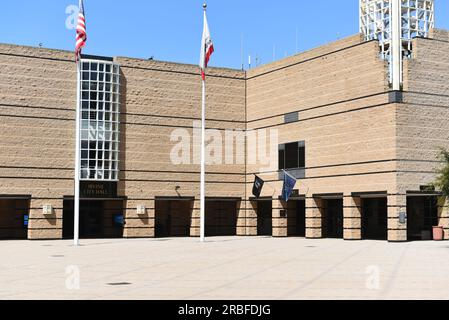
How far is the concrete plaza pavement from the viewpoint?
675 inches

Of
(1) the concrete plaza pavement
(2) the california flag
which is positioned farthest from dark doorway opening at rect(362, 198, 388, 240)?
(1) the concrete plaza pavement

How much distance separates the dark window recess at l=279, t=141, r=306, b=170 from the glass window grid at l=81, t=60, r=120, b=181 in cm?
1327

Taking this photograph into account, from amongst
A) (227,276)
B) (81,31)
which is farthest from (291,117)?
(227,276)

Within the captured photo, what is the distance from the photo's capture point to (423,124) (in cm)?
4581

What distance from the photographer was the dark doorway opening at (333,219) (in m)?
52.2

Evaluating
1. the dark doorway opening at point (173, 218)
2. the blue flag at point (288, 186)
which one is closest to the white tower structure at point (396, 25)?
the blue flag at point (288, 186)

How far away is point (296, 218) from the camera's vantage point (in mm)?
56562

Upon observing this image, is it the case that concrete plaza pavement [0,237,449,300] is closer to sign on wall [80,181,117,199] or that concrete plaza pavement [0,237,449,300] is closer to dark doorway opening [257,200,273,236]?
sign on wall [80,181,117,199]

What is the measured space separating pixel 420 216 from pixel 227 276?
29.1 meters

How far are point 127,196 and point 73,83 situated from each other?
32.1 ft

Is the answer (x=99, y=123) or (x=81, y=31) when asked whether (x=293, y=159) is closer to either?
(x=99, y=123)

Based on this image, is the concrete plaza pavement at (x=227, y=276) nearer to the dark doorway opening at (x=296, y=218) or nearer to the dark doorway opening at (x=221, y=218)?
the dark doorway opening at (x=296, y=218)

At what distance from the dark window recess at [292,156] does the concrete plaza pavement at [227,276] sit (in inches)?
825
